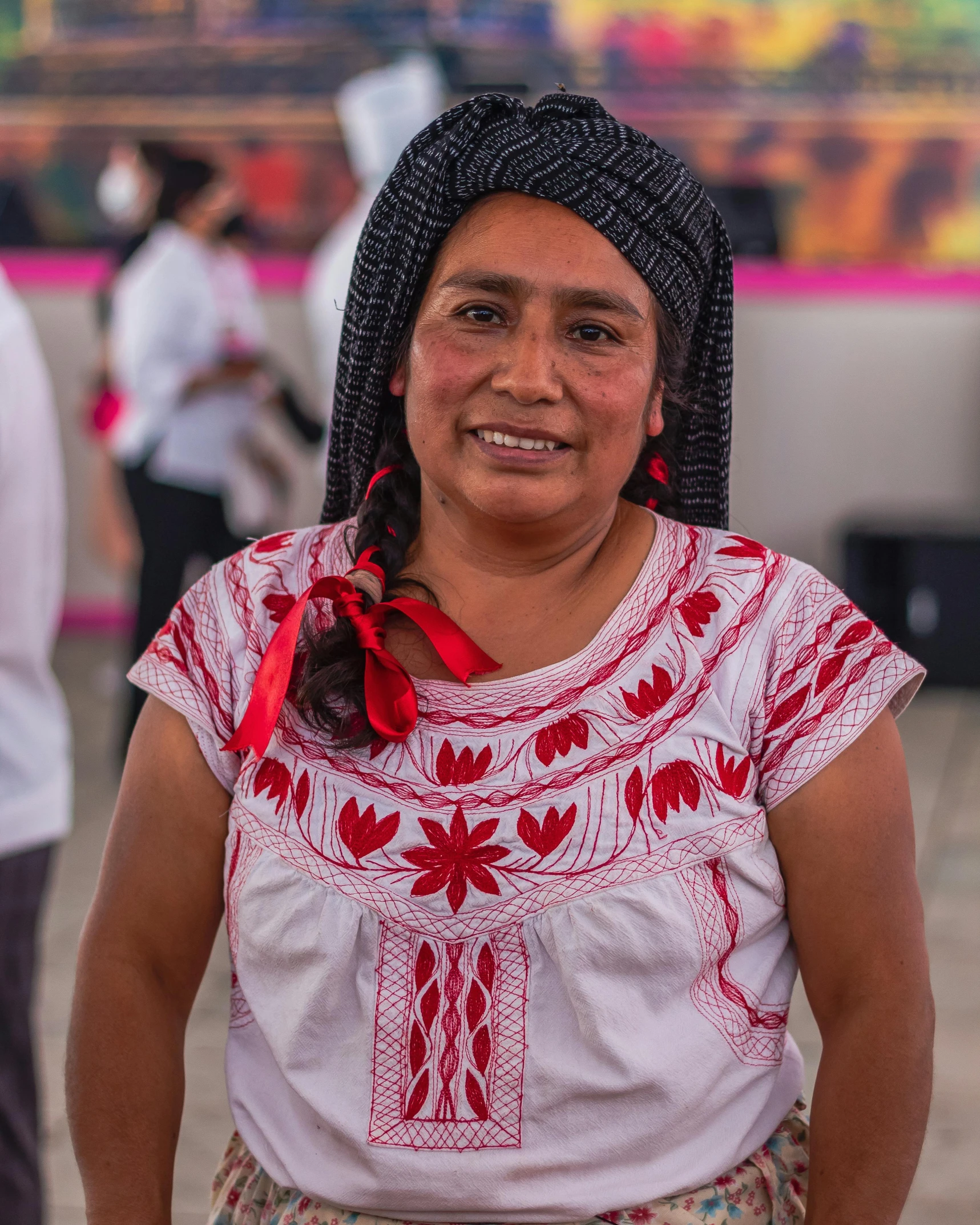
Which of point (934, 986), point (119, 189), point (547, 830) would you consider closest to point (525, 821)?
point (547, 830)

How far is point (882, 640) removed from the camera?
1.43 meters

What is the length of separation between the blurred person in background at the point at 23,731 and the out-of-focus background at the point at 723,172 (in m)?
4.90

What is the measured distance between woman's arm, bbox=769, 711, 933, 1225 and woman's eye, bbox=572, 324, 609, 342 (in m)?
0.45

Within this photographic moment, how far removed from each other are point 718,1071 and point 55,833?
1.03 metres

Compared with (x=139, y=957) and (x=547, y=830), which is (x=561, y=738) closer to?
(x=547, y=830)

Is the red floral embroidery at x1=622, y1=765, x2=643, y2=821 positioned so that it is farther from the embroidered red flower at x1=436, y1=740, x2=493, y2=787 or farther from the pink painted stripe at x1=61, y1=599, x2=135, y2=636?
the pink painted stripe at x1=61, y1=599, x2=135, y2=636

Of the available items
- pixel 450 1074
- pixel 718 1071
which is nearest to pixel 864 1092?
pixel 718 1071

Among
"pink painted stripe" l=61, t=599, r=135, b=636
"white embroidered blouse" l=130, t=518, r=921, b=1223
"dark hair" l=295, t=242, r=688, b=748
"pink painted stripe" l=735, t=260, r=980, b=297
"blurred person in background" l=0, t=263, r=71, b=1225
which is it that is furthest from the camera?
"pink painted stripe" l=61, t=599, r=135, b=636

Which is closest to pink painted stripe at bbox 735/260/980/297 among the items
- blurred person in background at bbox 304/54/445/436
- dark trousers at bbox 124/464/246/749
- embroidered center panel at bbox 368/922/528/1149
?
blurred person in background at bbox 304/54/445/436

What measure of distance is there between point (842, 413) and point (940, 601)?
1.32 metres

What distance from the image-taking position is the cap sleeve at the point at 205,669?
1481 mm

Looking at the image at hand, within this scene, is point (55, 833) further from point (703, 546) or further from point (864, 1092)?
point (864, 1092)

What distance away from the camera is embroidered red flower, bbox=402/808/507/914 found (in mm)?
1354

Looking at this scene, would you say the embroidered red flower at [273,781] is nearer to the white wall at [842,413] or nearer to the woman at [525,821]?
the woman at [525,821]
